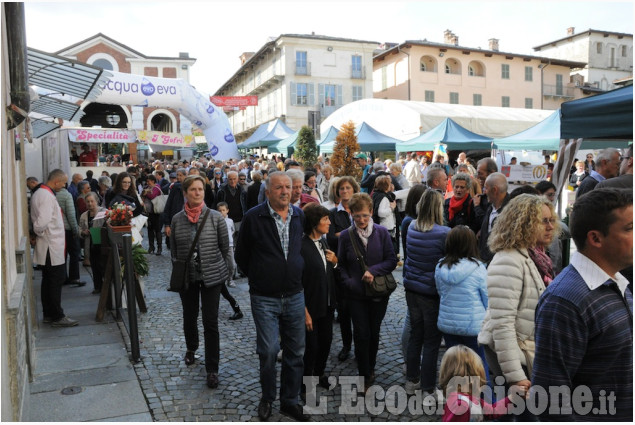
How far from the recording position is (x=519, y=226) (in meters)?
3.10

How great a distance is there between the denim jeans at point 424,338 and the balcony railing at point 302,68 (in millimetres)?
41225

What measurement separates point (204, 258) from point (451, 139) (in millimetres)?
11819

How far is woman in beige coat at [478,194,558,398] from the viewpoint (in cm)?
293

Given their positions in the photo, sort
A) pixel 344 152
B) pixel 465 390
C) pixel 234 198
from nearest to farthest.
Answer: pixel 465 390 < pixel 234 198 < pixel 344 152

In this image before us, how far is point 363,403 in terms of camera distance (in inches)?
166

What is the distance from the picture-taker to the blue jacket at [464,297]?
154 inches

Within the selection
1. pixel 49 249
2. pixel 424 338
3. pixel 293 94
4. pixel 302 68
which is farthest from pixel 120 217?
pixel 302 68

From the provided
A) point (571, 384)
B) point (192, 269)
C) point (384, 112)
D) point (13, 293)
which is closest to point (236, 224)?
point (192, 269)

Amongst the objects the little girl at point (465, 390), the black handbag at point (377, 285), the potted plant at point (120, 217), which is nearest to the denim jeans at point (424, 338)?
the black handbag at point (377, 285)

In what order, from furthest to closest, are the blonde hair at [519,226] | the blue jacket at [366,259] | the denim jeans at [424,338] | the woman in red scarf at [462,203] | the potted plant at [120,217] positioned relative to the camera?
the potted plant at [120,217], the woman in red scarf at [462,203], the blue jacket at [366,259], the denim jeans at [424,338], the blonde hair at [519,226]

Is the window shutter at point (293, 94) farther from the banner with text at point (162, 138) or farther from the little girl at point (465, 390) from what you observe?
the little girl at point (465, 390)

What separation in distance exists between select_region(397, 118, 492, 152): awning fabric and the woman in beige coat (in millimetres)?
12308

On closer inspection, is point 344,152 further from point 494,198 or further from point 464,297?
point 464,297

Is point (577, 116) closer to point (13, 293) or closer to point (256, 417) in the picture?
point (256, 417)
